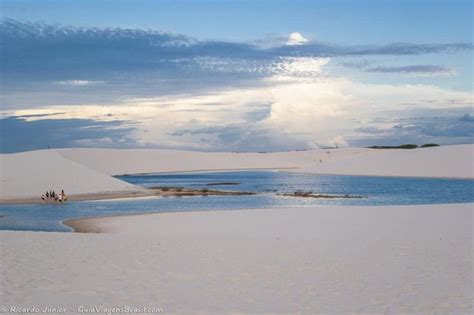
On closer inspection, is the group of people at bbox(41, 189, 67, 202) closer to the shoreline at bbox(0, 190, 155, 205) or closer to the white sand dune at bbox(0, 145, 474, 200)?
the shoreline at bbox(0, 190, 155, 205)

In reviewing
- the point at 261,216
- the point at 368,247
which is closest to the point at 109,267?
the point at 368,247

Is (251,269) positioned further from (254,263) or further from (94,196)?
(94,196)

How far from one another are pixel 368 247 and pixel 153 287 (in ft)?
17.3

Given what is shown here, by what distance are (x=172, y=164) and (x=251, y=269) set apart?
88486 millimetres

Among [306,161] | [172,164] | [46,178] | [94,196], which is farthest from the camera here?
[306,161]

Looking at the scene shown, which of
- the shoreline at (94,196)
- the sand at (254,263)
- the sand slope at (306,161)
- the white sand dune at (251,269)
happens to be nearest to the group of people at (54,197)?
the shoreline at (94,196)

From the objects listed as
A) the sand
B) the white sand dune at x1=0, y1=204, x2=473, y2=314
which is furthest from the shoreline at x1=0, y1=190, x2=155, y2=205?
→ the white sand dune at x1=0, y1=204, x2=473, y2=314

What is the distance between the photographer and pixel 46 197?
30.0 m

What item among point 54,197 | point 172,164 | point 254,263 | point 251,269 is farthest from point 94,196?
point 172,164

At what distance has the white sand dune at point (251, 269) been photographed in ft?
25.5

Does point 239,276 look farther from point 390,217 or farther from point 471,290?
point 390,217

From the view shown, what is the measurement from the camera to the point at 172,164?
320ft

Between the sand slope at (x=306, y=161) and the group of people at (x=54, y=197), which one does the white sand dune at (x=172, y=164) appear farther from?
the group of people at (x=54, y=197)

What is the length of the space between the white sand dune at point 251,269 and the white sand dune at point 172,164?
63.7 ft
